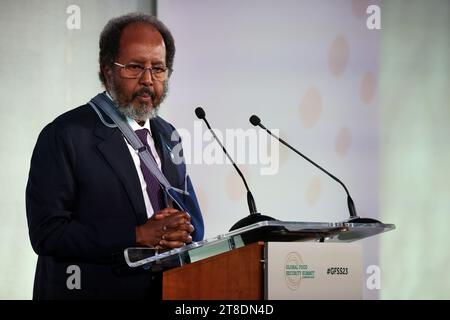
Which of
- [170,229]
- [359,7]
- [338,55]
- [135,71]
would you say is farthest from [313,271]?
[359,7]

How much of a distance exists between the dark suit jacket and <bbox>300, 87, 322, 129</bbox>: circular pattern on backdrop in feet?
6.06

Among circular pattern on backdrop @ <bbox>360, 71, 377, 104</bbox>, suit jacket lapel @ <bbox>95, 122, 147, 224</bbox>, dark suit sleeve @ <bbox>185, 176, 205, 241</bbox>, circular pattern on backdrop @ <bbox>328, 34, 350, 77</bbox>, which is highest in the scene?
circular pattern on backdrop @ <bbox>328, 34, 350, 77</bbox>

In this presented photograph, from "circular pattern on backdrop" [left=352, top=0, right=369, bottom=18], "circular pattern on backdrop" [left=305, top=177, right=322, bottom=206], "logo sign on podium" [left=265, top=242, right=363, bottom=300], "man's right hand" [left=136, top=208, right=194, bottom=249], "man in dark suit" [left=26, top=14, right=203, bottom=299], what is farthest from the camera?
"circular pattern on backdrop" [left=352, top=0, right=369, bottom=18]

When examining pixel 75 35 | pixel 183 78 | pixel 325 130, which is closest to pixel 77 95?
pixel 75 35

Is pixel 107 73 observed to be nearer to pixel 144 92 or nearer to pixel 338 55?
pixel 144 92

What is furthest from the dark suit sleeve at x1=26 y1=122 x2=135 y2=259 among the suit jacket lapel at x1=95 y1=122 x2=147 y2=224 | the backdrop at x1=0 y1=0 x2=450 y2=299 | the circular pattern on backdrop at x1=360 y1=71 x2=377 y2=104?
the circular pattern on backdrop at x1=360 y1=71 x2=377 y2=104

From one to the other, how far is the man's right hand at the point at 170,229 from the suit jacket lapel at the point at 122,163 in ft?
0.97

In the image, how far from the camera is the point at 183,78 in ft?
14.6

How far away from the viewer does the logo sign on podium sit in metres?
2.28

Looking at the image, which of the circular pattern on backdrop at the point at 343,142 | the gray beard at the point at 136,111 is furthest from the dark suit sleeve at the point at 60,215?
the circular pattern on backdrop at the point at 343,142

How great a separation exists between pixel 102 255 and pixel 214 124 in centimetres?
181

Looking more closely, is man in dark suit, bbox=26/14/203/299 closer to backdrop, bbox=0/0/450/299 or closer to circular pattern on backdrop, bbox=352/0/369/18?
backdrop, bbox=0/0/450/299
